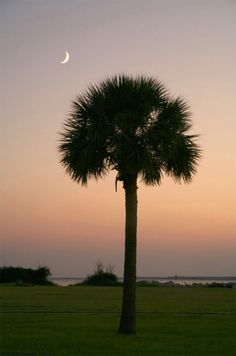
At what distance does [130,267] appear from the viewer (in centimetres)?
1872

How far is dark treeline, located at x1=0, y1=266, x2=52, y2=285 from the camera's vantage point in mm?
68000

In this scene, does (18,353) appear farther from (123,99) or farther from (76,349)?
(123,99)

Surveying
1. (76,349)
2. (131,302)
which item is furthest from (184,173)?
(76,349)

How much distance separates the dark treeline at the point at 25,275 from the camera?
68.0 meters

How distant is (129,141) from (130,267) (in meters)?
3.54

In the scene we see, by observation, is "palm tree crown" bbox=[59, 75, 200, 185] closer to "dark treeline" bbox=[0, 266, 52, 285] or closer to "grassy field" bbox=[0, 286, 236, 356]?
"grassy field" bbox=[0, 286, 236, 356]

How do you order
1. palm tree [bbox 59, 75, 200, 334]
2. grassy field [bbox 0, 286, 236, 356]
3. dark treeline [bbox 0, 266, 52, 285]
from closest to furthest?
grassy field [bbox 0, 286, 236, 356] → palm tree [bbox 59, 75, 200, 334] → dark treeline [bbox 0, 266, 52, 285]

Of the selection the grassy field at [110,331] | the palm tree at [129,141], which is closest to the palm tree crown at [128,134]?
the palm tree at [129,141]

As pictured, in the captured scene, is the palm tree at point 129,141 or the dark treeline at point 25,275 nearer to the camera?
the palm tree at point 129,141

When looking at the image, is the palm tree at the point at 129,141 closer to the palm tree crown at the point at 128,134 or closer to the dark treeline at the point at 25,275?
the palm tree crown at the point at 128,134

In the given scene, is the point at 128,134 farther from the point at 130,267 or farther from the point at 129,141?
the point at 130,267

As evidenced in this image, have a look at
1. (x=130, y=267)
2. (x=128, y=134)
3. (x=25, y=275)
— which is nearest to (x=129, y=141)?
(x=128, y=134)

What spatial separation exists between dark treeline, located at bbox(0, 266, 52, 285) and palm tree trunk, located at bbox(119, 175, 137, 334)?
48.8 m

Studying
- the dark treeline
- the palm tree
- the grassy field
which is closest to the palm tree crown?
the palm tree
